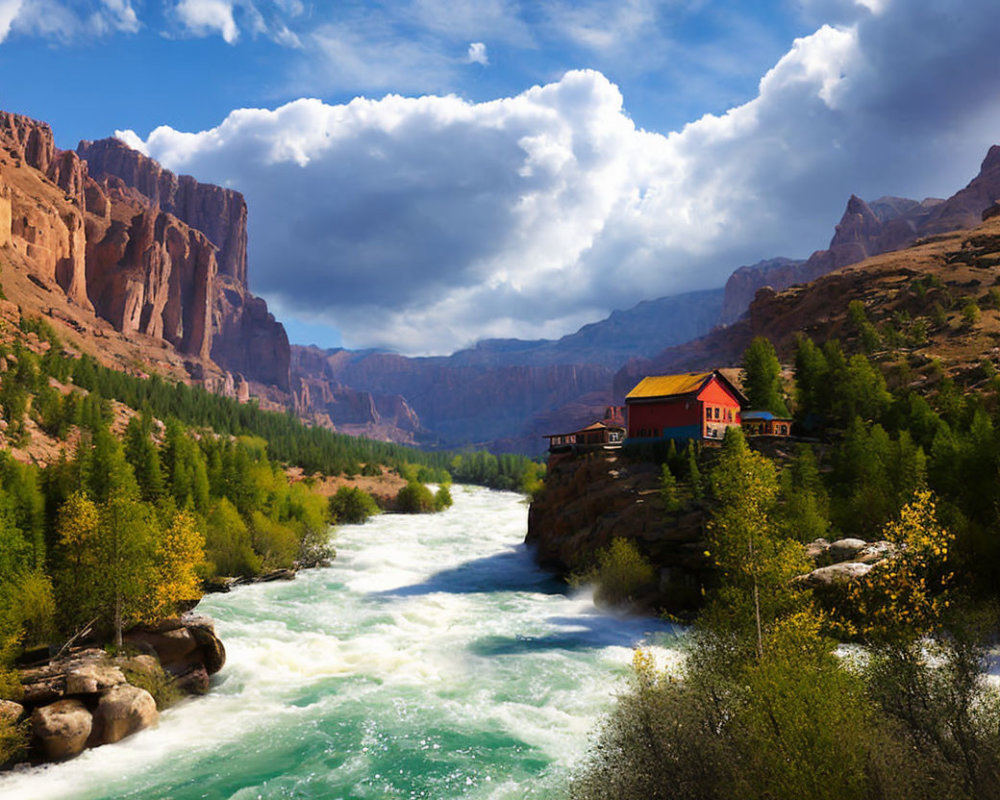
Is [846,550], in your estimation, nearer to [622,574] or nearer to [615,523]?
[622,574]

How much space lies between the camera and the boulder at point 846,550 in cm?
3872

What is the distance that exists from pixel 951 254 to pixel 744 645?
14685cm

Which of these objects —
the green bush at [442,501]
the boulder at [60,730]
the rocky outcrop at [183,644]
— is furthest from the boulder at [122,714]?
the green bush at [442,501]

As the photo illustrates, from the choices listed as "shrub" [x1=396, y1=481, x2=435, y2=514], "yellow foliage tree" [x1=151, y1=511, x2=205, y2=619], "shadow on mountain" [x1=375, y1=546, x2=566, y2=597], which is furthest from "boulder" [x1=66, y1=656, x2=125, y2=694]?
"shrub" [x1=396, y1=481, x2=435, y2=514]

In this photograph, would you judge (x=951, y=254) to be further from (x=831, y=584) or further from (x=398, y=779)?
(x=398, y=779)

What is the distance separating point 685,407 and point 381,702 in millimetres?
42888

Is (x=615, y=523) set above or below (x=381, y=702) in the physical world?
above

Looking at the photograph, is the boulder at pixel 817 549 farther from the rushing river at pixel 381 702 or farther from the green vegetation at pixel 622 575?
the green vegetation at pixel 622 575

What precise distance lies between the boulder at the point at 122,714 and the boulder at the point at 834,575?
117 ft

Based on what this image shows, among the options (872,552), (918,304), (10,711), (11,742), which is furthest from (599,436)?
(918,304)

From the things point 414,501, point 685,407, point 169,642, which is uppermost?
point 685,407

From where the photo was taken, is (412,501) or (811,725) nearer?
(811,725)

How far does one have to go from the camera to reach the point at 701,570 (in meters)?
45.1

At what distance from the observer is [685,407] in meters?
60.5
